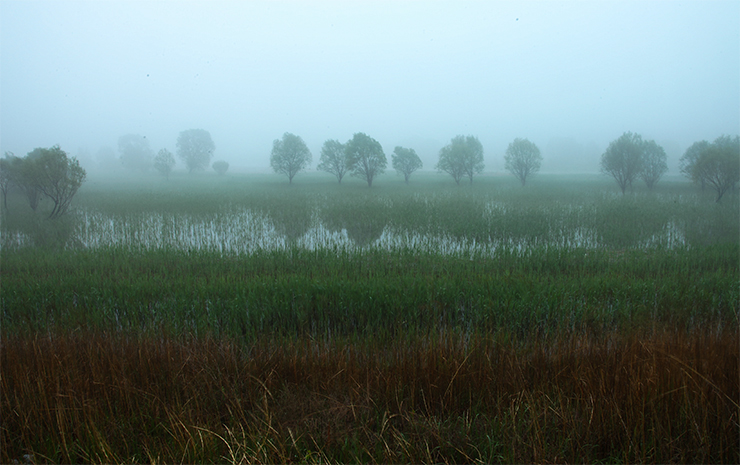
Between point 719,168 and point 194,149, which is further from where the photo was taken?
point 194,149

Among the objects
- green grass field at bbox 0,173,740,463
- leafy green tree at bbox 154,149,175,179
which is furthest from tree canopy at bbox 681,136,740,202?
leafy green tree at bbox 154,149,175,179

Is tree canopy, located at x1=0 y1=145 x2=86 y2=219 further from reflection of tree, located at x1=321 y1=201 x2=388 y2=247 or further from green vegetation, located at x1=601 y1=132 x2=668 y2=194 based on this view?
green vegetation, located at x1=601 y1=132 x2=668 y2=194

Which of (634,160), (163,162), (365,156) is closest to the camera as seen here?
(634,160)

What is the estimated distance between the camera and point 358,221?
52.4 feet

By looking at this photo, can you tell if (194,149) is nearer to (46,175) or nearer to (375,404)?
(46,175)

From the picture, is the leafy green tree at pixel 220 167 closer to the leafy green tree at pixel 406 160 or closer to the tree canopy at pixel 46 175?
the leafy green tree at pixel 406 160

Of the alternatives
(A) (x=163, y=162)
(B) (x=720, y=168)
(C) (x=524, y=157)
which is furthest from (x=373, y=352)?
(A) (x=163, y=162)

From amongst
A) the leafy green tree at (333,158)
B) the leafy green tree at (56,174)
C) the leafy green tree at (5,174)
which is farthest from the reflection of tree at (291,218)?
the leafy green tree at (333,158)

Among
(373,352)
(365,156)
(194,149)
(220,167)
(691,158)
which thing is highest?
(194,149)

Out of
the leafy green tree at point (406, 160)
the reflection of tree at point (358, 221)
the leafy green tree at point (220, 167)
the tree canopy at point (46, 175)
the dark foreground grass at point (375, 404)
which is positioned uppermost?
the leafy green tree at point (220, 167)

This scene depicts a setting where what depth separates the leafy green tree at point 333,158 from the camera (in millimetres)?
40219

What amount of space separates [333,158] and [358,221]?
85.0ft

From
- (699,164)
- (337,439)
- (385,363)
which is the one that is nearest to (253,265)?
(385,363)

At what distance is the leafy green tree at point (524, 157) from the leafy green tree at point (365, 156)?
50.6 feet
